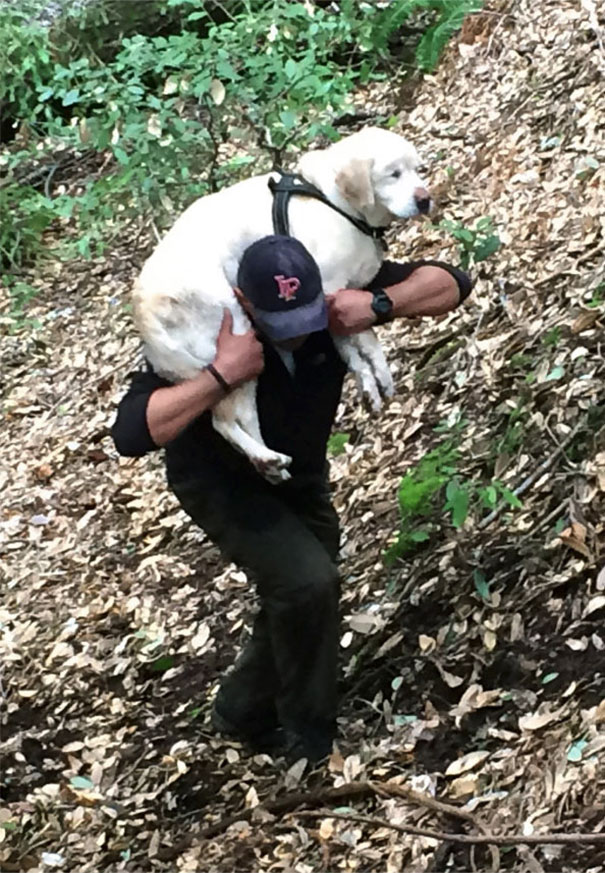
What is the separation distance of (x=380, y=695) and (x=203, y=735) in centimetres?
74

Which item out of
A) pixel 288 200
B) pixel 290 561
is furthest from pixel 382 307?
pixel 290 561

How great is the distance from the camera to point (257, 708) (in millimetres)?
3926

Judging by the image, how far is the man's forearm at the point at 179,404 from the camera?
2.96 meters

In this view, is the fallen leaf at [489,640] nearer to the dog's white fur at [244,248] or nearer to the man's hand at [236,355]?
the dog's white fur at [244,248]

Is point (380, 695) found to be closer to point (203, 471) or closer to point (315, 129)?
point (203, 471)

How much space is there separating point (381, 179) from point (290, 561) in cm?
109

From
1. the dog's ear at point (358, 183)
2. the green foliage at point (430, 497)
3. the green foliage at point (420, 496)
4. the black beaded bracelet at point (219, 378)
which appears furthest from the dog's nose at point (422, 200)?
the green foliage at point (420, 496)

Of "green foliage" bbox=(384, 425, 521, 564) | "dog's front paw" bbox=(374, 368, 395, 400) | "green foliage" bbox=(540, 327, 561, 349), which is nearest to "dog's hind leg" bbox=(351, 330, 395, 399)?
"dog's front paw" bbox=(374, 368, 395, 400)

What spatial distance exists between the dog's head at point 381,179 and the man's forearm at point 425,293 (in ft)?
0.73

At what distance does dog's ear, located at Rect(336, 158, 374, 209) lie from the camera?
2936mm

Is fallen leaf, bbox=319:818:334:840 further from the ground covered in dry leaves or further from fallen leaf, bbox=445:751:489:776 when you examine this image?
fallen leaf, bbox=445:751:489:776

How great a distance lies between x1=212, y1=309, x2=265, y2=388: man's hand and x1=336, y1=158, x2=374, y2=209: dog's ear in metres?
0.43

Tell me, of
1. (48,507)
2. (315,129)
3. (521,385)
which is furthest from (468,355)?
(48,507)

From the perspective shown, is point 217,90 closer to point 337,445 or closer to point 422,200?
point 337,445
